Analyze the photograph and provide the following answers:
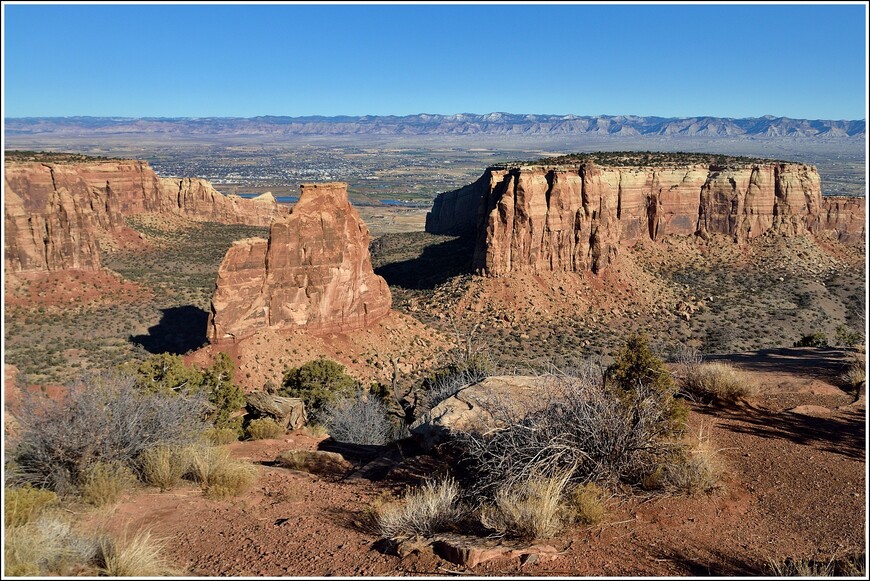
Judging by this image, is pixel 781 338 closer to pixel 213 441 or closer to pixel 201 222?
pixel 213 441

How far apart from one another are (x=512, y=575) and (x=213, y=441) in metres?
9.05

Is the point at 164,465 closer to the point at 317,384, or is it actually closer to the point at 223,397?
the point at 223,397

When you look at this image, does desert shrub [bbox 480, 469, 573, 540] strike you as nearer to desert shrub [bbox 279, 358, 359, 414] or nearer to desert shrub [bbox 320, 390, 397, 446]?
desert shrub [bbox 320, 390, 397, 446]

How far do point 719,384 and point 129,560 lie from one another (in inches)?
479

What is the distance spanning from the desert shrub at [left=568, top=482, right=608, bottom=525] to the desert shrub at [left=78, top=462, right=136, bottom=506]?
6.97m

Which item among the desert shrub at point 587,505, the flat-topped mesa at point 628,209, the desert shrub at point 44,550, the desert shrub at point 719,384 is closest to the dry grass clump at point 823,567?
the desert shrub at point 587,505

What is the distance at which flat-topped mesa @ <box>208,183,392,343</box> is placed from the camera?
28016 mm

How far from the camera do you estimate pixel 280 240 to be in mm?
29047

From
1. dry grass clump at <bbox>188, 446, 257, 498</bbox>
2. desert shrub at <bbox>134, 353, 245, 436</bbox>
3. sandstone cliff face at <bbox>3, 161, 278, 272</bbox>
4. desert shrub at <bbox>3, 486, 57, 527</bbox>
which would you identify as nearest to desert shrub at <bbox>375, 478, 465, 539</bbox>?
dry grass clump at <bbox>188, 446, 257, 498</bbox>

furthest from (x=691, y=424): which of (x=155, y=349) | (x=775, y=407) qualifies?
(x=155, y=349)

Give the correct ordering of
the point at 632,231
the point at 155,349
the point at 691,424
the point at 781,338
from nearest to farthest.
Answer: the point at 691,424, the point at 155,349, the point at 781,338, the point at 632,231

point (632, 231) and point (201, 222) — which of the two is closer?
point (632, 231)

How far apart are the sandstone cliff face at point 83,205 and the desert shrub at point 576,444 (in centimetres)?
3847

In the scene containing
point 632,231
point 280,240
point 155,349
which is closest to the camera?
point 280,240
